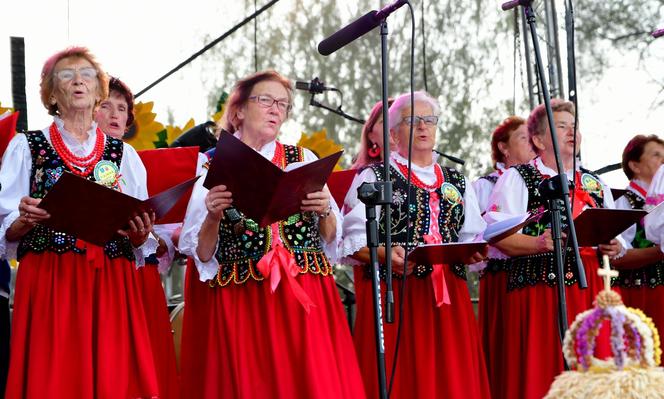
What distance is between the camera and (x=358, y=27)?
3.44 metres

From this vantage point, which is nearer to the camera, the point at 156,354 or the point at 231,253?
the point at 231,253

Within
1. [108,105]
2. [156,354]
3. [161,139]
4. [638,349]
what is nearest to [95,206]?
[156,354]

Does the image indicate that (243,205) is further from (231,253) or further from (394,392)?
(394,392)

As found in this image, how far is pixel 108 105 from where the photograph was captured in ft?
15.4

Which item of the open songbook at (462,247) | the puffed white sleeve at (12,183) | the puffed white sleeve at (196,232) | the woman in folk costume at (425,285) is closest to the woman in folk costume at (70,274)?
the puffed white sleeve at (12,183)

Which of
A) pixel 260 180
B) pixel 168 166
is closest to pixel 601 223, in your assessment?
pixel 260 180

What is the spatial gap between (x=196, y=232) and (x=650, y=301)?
261cm

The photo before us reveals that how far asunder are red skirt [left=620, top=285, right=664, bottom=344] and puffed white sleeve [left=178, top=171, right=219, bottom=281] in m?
2.48

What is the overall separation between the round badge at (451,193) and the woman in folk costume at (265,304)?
0.71m

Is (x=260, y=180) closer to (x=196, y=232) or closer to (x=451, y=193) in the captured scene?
(x=196, y=232)

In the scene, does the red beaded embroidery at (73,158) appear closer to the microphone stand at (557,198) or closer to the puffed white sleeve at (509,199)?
the microphone stand at (557,198)

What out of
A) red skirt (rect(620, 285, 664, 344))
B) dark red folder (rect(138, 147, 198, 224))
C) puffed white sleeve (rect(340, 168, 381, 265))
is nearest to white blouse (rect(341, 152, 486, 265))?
puffed white sleeve (rect(340, 168, 381, 265))

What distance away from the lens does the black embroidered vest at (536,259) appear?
4629 mm

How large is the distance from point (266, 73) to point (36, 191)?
3.40 feet
